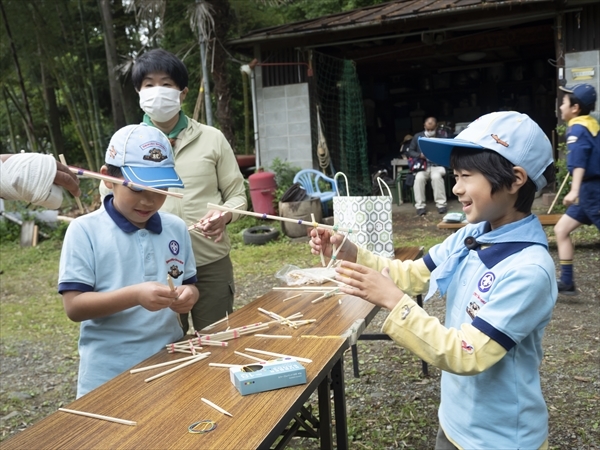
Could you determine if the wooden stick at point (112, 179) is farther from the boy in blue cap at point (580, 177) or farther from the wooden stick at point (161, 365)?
the boy in blue cap at point (580, 177)

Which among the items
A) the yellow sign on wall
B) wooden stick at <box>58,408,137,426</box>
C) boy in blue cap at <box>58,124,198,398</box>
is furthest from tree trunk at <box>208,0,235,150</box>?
wooden stick at <box>58,408,137,426</box>

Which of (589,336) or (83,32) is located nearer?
(589,336)

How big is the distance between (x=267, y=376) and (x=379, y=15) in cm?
949

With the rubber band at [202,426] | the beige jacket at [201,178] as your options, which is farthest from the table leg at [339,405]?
the rubber band at [202,426]

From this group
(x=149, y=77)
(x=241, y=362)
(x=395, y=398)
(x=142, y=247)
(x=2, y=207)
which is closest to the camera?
(x=241, y=362)

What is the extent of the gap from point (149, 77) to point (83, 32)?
37.1ft

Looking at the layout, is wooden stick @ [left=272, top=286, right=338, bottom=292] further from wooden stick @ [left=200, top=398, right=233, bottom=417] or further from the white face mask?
wooden stick @ [left=200, top=398, right=233, bottom=417]

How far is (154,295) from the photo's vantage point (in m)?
1.99

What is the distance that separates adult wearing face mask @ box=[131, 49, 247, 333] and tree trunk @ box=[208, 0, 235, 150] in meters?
7.77

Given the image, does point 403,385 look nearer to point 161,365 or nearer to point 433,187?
point 161,365

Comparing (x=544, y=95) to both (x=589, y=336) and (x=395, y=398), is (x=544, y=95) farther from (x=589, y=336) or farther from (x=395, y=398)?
(x=395, y=398)

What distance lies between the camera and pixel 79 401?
1.75 metres

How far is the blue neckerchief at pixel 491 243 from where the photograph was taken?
1811 mm

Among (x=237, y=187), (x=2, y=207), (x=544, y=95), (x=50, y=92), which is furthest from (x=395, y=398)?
(x=50, y=92)
